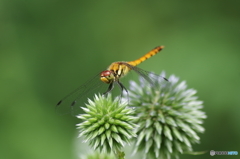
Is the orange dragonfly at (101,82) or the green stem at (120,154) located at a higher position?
the orange dragonfly at (101,82)

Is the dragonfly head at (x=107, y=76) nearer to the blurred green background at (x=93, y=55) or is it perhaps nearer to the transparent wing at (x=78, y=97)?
the transparent wing at (x=78, y=97)

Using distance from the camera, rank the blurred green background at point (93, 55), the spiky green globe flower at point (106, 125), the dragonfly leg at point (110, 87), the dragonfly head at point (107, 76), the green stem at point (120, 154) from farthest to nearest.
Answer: the blurred green background at point (93, 55) < the dragonfly head at point (107, 76) < the dragonfly leg at point (110, 87) < the spiky green globe flower at point (106, 125) < the green stem at point (120, 154)

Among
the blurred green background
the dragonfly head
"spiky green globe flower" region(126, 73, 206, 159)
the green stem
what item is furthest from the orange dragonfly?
the blurred green background

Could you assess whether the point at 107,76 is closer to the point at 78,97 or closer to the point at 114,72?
the point at 114,72

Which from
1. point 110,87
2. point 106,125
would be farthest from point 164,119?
point 106,125

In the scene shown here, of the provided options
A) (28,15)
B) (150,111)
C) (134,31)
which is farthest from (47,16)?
(150,111)

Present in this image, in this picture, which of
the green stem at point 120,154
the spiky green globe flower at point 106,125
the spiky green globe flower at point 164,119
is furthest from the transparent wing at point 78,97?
the green stem at point 120,154
